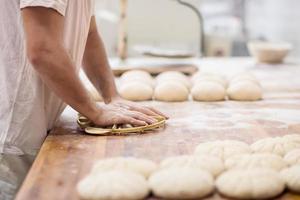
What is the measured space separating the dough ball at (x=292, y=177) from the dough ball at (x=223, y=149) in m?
0.21

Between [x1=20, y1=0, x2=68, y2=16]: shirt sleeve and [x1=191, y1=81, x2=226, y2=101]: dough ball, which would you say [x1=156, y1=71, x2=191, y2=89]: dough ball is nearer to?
[x1=191, y1=81, x2=226, y2=101]: dough ball

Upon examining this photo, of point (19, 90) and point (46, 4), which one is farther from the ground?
point (46, 4)

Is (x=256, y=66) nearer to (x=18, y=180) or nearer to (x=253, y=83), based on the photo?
(x=253, y=83)

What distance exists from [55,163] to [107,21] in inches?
117

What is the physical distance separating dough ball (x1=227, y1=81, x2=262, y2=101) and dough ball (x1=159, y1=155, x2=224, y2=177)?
1.16 meters

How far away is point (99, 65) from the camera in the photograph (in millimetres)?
2357

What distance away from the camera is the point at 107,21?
4438mm

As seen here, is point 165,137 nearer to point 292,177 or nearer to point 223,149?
point 223,149

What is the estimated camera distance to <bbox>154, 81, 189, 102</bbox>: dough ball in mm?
2680

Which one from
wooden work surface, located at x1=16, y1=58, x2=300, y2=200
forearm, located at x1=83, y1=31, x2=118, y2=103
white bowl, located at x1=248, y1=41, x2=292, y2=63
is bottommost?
wooden work surface, located at x1=16, y1=58, x2=300, y2=200

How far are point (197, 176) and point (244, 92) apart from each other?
1356 millimetres

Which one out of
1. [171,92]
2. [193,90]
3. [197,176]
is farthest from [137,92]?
[197,176]

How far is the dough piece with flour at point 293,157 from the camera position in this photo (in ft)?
5.18

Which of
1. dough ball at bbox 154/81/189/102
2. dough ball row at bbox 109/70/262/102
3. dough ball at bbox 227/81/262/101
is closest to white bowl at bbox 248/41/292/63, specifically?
dough ball row at bbox 109/70/262/102
